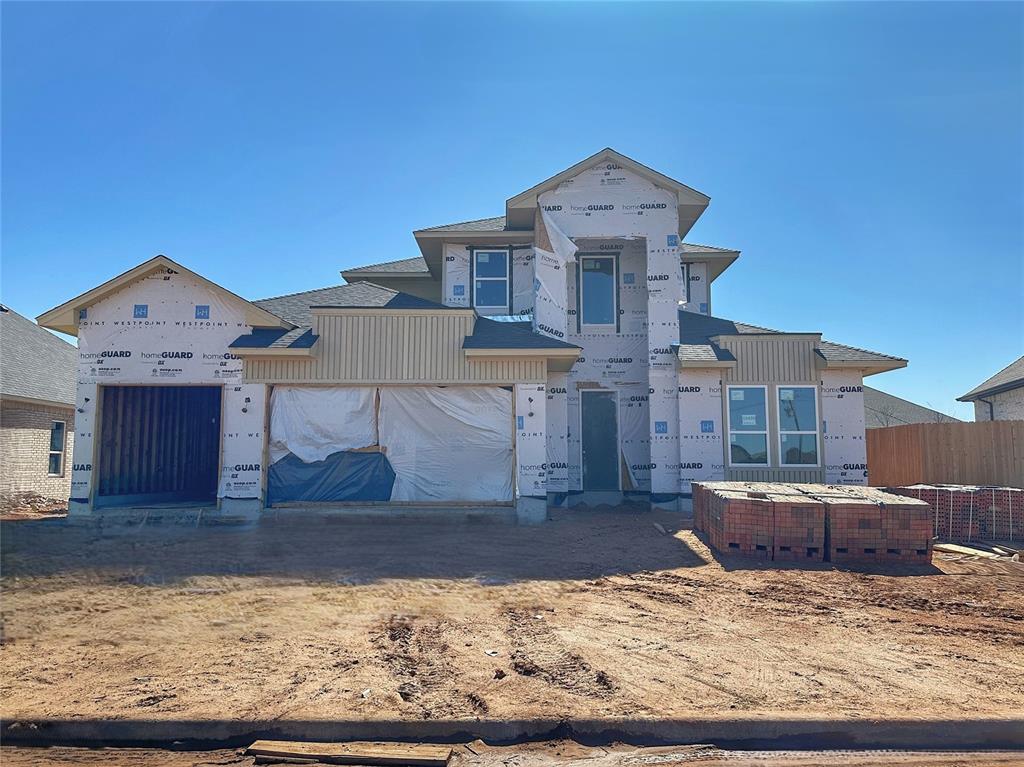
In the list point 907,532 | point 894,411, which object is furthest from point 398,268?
point 894,411

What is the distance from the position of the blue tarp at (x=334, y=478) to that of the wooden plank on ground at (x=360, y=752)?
33.0ft

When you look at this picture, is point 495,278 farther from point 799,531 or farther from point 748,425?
point 799,531

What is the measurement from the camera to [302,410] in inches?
564

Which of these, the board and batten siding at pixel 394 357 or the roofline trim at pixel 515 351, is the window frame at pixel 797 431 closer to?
the roofline trim at pixel 515 351

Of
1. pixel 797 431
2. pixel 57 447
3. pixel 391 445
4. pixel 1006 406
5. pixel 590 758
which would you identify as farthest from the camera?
pixel 1006 406

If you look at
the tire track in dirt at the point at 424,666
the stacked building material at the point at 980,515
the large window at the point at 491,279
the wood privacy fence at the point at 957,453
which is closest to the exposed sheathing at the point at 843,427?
the stacked building material at the point at 980,515

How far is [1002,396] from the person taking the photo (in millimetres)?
23703

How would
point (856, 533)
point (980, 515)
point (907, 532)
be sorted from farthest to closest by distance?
1. point (980, 515)
2. point (856, 533)
3. point (907, 532)

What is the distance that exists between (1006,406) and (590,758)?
2562 cm

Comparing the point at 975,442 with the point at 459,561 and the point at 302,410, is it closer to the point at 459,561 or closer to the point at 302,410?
the point at 459,561

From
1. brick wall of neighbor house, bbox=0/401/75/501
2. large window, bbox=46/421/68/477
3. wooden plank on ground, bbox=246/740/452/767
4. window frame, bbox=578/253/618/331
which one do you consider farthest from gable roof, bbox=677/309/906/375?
large window, bbox=46/421/68/477

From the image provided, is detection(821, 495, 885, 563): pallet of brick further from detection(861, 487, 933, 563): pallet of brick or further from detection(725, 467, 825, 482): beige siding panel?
detection(725, 467, 825, 482): beige siding panel

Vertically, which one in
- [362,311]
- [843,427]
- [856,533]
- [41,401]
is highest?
[362,311]

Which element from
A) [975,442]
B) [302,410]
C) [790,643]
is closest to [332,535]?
[302,410]
